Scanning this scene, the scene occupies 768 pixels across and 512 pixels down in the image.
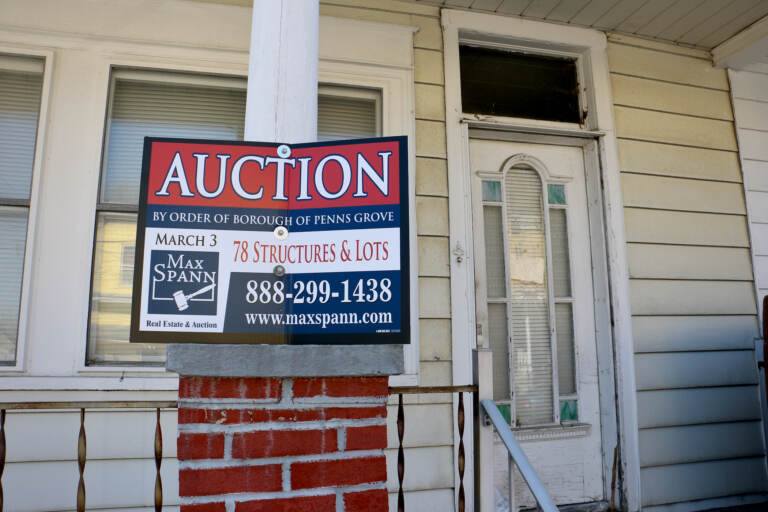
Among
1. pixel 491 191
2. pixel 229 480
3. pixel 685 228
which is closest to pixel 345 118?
pixel 491 191

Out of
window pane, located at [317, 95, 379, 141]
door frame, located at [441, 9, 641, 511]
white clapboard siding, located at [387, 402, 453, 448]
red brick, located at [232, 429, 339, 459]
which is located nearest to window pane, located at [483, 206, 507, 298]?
door frame, located at [441, 9, 641, 511]

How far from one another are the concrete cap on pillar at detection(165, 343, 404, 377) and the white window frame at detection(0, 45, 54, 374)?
1439mm

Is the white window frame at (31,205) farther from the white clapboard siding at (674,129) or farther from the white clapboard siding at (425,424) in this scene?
the white clapboard siding at (674,129)

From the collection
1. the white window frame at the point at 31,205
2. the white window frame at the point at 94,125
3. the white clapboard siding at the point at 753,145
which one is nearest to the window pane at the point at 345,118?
the white window frame at the point at 94,125

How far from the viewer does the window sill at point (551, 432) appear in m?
2.66

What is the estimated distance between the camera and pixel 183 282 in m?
1.20

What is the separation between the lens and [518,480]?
2.60m

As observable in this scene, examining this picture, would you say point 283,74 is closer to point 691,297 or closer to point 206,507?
point 206,507

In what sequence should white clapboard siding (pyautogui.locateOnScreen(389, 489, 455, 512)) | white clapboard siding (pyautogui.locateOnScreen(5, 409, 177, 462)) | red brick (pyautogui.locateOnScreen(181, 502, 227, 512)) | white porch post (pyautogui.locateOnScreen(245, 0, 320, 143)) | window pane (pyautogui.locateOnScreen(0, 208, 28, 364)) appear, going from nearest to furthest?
red brick (pyautogui.locateOnScreen(181, 502, 227, 512)) → white porch post (pyautogui.locateOnScreen(245, 0, 320, 143)) → white clapboard siding (pyautogui.locateOnScreen(5, 409, 177, 462)) → window pane (pyautogui.locateOnScreen(0, 208, 28, 364)) → white clapboard siding (pyautogui.locateOnScreen(389, 489, 455, 512))

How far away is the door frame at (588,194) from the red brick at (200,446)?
155 cm

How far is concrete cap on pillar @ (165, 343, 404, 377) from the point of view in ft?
3.86

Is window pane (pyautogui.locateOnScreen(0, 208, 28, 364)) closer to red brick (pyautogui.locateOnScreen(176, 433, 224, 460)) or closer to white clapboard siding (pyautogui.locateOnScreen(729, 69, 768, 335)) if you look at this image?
red brick (pyautogui.locateOnScreen(176, 433, 224, 460))

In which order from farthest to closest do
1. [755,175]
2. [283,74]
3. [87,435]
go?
[755,175]
[87,435]
[283,74]

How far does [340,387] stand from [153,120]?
6.36 feet
